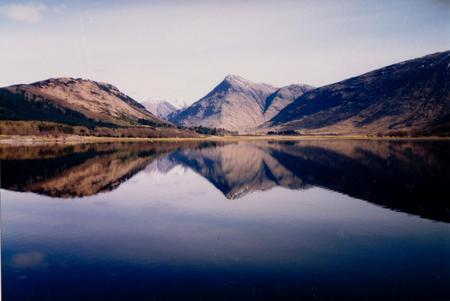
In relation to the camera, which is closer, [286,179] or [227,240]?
[227,240]

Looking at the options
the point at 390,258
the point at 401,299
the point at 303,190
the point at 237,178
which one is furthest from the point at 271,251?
the point at 237,178


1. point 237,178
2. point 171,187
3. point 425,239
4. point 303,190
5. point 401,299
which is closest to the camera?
point 401,299

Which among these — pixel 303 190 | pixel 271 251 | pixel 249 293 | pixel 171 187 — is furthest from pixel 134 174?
pixel 249 293

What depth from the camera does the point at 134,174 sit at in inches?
3671

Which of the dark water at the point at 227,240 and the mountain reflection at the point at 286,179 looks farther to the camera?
the mountain reflection at the point at 286,179

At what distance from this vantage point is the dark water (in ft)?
81.7

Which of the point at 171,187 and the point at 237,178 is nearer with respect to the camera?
the point at 171,187

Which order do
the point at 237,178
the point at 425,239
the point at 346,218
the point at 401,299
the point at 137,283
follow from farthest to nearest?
the point at 237,178 → the point at 346,218 → the point at 425,239 → the point at 137,283 → the point at 401,299

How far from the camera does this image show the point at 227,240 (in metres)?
35.5

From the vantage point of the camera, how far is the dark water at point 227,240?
81.7ft

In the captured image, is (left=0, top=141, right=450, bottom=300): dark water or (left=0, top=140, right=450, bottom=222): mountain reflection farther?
(left=0, top=140, right=450, bottom=222): mountain reflection

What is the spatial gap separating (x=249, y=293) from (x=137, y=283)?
23.5 feet

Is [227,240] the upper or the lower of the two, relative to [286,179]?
upper

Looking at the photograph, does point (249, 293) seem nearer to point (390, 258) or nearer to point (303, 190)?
point (390, 258)
